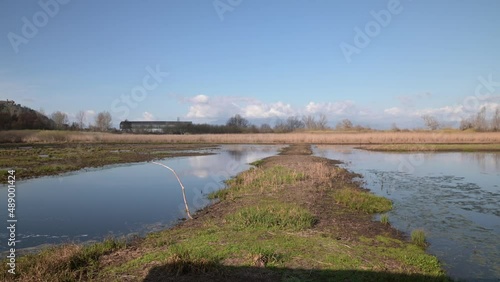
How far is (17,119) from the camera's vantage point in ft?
248

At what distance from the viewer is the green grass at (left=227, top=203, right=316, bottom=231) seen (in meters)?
9.31

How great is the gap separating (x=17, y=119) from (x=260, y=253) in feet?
282

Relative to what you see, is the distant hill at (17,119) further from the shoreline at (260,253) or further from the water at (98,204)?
the shoreline at (260,253)

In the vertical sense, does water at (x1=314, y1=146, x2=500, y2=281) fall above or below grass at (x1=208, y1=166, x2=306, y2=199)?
below

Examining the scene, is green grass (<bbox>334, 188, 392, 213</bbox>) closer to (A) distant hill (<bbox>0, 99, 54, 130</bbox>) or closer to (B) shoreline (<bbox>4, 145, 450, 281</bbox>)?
(B) shoreline (<bbox>4, 145, 450, 281</bbox>)

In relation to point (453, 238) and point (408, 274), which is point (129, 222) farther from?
point (453, 238)

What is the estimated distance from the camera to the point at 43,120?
84500 millimetres

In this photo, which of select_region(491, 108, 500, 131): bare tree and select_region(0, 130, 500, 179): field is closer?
select_region(0, 130, 500, 179): field

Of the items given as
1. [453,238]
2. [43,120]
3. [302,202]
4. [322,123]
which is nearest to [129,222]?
[302,202]

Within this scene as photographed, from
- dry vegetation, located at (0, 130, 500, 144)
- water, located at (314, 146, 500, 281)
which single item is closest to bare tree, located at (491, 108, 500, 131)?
dry vegetation, located at (0, 130, 500, 144)

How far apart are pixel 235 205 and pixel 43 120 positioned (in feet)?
290

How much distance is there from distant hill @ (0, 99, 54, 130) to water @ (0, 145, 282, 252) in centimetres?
6260

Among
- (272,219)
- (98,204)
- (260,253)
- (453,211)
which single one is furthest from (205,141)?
(260,253)

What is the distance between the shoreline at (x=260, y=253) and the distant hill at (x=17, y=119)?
76.7m
